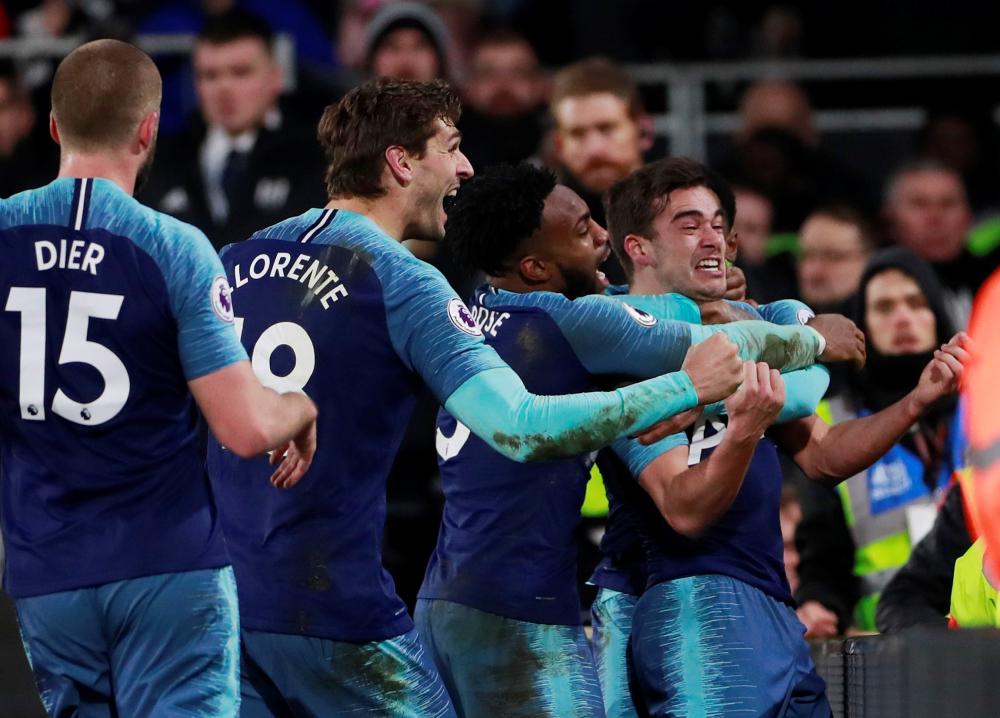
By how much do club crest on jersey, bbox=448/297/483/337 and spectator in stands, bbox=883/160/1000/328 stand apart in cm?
542

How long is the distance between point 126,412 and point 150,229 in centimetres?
40

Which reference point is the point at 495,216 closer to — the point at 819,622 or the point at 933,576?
the point at 933,576

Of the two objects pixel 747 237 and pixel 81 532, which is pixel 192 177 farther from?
pixel 81 532

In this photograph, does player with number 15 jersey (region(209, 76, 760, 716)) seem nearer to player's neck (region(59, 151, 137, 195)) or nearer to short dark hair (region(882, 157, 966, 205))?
player's neck (region(59, 151, 137, 195))

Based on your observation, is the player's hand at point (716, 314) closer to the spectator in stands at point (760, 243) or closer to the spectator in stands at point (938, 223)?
the spectator in stands at point (760, 243)

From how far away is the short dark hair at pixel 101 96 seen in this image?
4109 millimetres

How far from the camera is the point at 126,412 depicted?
398cm

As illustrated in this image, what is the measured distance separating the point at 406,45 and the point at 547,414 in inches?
202

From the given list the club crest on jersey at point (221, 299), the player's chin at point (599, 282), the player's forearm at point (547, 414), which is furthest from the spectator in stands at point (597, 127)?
the club crest on jersey at point (221, 299)

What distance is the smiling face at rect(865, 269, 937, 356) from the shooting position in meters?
7.33

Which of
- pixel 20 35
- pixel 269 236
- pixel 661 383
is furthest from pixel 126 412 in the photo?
pixel 20 35

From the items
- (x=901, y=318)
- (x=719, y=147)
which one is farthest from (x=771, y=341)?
(x=719, y=147)

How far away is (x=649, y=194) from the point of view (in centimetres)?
516

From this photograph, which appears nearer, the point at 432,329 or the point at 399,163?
the point at 432,329
